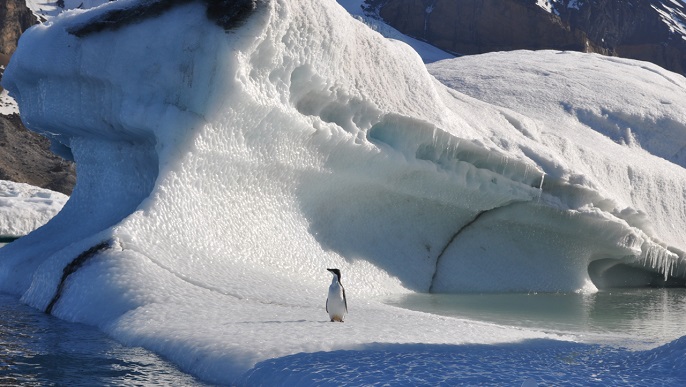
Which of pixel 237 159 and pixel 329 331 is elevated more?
pixel 237 159

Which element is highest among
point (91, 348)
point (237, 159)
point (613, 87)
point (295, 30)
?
point (613, 87)

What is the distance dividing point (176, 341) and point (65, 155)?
722cm

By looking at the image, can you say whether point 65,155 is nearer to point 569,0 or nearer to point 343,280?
point 343,280

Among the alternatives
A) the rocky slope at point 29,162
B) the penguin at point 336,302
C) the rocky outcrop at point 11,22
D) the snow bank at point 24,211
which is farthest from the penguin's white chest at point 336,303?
the rocky outcrop at point 11,22

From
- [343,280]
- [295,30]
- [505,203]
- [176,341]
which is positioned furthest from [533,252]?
[176,341]

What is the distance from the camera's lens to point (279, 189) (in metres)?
10.2

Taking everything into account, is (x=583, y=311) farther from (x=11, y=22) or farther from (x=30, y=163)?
(x=11, y=22)

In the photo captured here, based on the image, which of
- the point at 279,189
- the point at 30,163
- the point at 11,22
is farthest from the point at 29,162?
the point at 279,189

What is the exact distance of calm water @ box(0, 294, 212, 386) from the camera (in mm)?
5426

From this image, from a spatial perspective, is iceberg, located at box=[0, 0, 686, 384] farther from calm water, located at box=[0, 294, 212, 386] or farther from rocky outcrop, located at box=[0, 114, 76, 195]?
rocky outcrop, located at box=[0, 114, 76, 195]

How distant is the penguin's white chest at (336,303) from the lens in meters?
6.85

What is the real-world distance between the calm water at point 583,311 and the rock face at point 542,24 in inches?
1395

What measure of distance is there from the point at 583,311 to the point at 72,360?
5931mm

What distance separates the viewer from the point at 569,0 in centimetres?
4903
